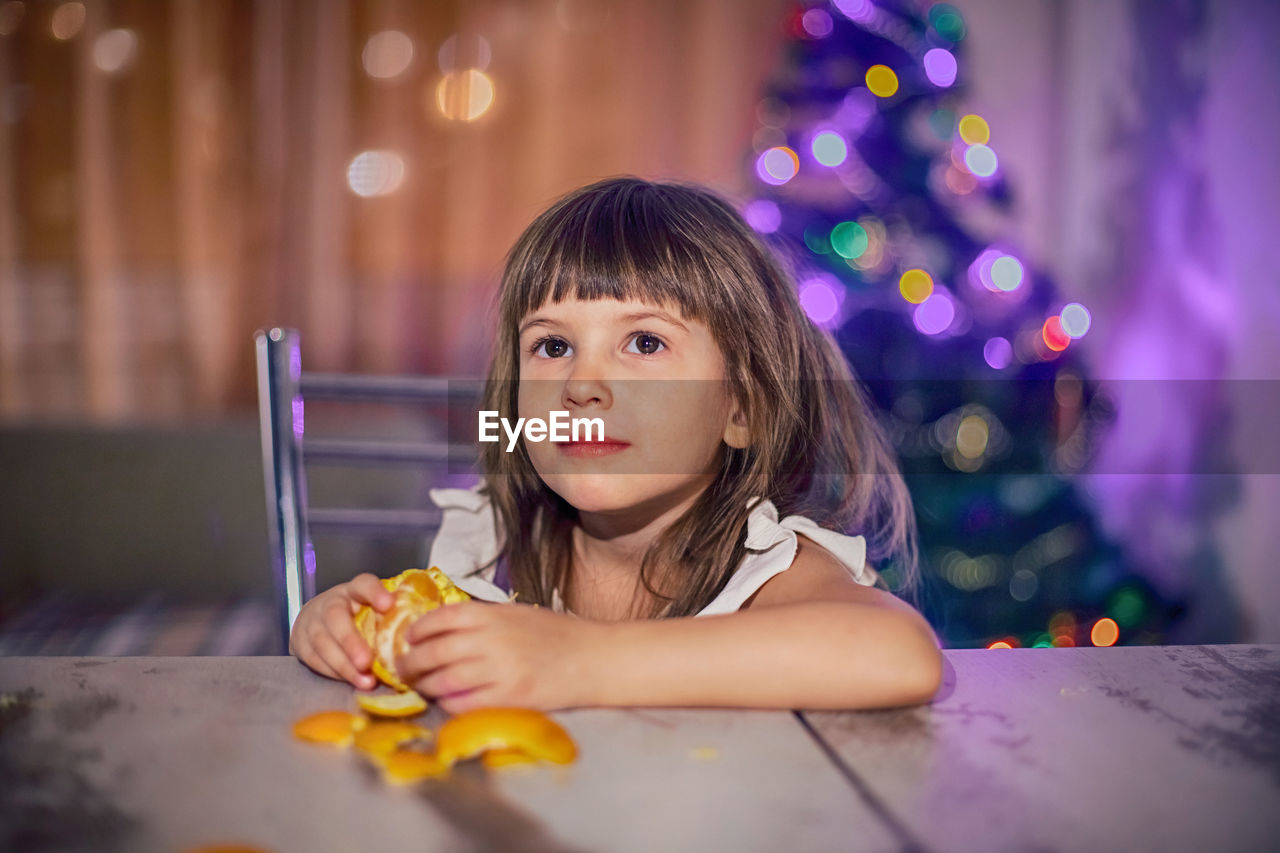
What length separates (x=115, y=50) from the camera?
95.3 inches

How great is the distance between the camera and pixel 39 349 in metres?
2.49

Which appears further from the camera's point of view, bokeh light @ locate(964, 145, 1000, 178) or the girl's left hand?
bokeh light @ locate(964, 145, 1000, 178)

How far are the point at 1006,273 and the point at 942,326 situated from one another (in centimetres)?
18

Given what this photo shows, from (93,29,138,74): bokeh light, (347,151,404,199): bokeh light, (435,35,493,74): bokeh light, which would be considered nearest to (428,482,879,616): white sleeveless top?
(347,151,404,199): bokeh light

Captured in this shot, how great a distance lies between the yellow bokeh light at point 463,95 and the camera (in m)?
2.47

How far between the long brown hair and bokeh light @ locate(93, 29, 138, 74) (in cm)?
206

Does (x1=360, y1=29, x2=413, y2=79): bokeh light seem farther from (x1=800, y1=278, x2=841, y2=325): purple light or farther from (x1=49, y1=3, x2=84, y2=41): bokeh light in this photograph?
(x1=800, y1=278, x2=841, y2=325): purple light

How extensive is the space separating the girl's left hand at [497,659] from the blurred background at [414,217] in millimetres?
1582

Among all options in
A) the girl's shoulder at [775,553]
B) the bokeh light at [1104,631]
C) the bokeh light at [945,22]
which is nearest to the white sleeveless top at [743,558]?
the girl's shoulder at [775,553]

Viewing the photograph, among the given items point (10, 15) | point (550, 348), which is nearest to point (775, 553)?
point (550, 348)

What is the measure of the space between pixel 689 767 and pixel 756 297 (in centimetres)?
55

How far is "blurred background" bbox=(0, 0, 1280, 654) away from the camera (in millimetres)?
2145

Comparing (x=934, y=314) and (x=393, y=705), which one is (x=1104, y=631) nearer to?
(x=934, y=314)

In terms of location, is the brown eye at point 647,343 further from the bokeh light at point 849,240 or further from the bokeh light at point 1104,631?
the bokeh light at point 1104,631
